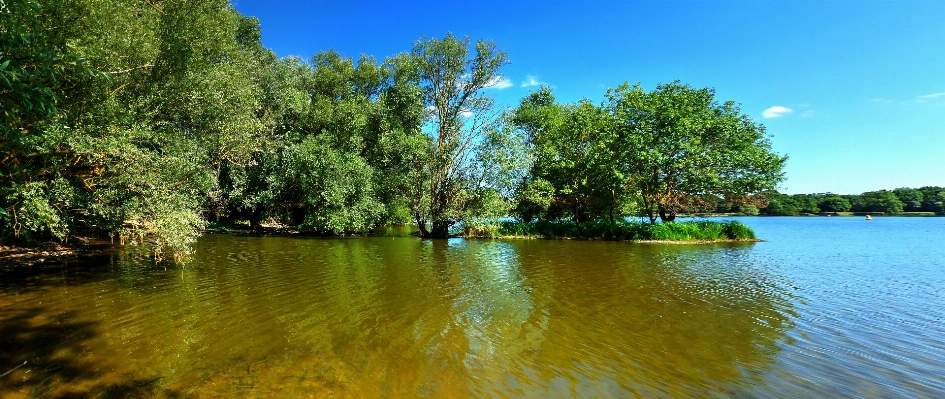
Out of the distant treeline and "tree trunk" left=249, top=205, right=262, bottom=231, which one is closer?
"tree trunk" left=249, top=205, right=262, bottom=231

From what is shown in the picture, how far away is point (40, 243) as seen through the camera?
64.4 ft

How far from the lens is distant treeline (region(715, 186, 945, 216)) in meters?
103

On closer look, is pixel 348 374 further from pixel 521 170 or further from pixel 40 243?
pixel 521 170

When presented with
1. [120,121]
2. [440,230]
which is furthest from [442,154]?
[120,121]

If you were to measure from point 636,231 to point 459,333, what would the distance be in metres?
28.5

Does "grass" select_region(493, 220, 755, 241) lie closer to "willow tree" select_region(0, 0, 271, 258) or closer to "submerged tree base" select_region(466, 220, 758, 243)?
"submerged tree base" select_region(466, 220, 758, 243)

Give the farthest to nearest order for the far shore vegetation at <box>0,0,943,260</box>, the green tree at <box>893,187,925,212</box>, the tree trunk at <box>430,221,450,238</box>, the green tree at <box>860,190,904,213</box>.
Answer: the green tree at <box>893,187,925,212</box> < the green tree at <box>860,190,904,213</box> < the tree trunk at <box>430,221,450,238</box> < the far shore vegetation at <box>0,0,943,260</box>

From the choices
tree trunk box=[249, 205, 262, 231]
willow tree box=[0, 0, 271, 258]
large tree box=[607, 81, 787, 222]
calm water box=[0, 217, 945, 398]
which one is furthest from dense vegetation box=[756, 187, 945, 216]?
willow tree box=[0, 0, 271, 258]

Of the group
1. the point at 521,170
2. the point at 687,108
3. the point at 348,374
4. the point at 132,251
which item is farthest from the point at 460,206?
the point at 348,374

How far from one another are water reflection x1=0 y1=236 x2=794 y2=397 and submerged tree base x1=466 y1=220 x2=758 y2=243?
17076 millimetres

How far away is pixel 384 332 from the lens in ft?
28.5

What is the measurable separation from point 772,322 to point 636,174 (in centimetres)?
2723

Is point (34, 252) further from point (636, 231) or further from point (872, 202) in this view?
point (872, 202)

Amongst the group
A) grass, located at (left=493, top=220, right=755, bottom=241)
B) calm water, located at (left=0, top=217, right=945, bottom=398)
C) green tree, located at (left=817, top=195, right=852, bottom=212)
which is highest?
green tree, located at (left=817, top=195, right=852, bottom=212)
